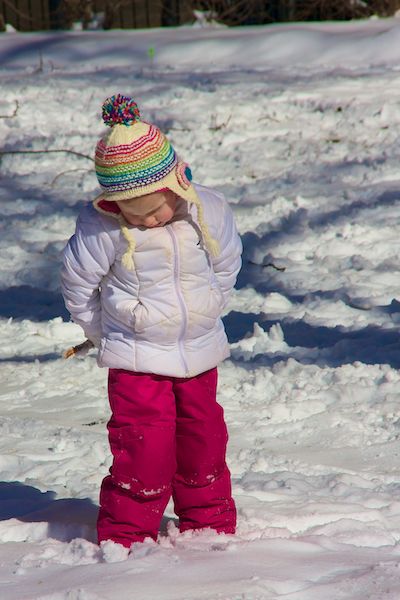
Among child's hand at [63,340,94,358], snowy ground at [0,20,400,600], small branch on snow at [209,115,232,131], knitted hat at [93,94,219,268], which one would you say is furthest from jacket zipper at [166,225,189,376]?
small branch on snow at [209,115,232,131]

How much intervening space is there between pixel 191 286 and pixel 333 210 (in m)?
4.42

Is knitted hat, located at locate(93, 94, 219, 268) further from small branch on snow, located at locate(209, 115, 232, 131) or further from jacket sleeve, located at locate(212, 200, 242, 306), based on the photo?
small branch on snow, located at locate(209, 115, 232, 131)

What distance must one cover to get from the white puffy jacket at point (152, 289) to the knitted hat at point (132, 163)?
0.22 ft

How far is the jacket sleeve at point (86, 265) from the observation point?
10.8 ft

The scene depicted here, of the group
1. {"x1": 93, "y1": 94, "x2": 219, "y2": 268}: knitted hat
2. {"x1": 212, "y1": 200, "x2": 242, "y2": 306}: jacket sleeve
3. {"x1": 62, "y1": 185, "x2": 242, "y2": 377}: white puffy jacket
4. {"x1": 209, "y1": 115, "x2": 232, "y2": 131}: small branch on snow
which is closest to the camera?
{"x1": 93, "y1": 94, "x2": 219, "y2": 268}: knitted hat

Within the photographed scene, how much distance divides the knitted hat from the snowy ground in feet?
3.24

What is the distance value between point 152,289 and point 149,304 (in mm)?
47

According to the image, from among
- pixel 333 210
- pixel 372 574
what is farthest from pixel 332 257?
pixel 372 574

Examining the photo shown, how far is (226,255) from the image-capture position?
11.3 ft

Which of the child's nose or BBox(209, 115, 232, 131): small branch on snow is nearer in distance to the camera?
the child's nose

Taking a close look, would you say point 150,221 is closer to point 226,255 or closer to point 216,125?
point 226,255

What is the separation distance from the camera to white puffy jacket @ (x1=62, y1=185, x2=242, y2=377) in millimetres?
3285

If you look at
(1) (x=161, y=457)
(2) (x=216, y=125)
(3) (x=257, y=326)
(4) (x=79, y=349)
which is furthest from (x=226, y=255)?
(2) (x=216, y=125)

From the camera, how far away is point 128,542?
11.1 feet
